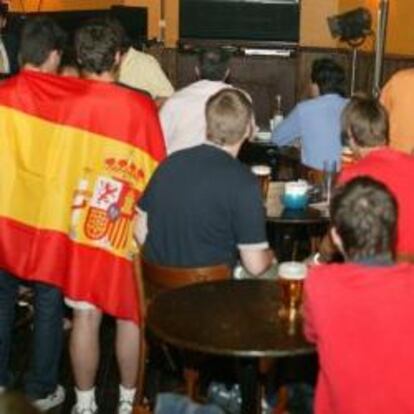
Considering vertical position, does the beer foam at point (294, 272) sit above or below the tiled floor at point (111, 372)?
above

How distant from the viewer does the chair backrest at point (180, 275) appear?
3113 millimetres

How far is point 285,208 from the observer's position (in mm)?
4391

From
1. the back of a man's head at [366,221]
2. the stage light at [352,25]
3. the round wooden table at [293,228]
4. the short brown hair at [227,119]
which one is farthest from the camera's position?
the stage light at [352,25]

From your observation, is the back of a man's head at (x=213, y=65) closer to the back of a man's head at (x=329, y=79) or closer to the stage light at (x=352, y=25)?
the back of a man's head at (x=329, y=79)

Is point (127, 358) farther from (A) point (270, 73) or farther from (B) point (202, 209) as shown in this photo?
(A) point (270, 73)

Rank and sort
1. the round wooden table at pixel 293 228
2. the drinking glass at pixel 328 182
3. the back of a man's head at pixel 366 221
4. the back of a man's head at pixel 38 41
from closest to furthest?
the back of a man's head at pixel 366 221
the back of a man's head at pixel 38 41
the round wooden table at pixel 293 228
the drinking glass at pixel 328 182

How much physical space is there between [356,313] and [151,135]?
160cm

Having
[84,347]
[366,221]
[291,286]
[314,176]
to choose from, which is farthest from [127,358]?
[366,221]

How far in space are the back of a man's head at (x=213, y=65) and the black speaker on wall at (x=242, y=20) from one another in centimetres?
418

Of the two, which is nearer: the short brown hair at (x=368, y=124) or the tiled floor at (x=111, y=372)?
the short brown hair at (x=368, y=124)

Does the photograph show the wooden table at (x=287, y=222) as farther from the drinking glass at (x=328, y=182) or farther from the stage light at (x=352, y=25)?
the stage light at (x=352, y=25)

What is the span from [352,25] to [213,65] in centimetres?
307

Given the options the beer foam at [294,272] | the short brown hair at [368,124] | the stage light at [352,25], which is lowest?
the beer foam at [294,272]

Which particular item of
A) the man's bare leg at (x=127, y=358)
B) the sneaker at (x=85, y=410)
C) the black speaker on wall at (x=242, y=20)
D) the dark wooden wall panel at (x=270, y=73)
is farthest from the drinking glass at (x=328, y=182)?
the black speaker on wall at (x=242, y=20)
